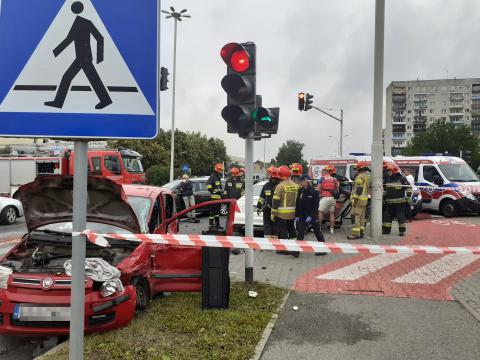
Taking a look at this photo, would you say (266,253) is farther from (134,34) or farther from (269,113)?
(134,34)

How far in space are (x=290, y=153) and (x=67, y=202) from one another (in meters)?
126

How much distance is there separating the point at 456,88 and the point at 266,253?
394 feet

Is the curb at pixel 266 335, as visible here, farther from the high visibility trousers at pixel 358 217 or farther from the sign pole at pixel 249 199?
the high visibility trousers at pixel 358 217

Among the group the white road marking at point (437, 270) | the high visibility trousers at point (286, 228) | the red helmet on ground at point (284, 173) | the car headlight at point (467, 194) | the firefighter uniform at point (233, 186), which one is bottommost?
the white road marking at point (437, 270)

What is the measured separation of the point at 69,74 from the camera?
2.25 meters

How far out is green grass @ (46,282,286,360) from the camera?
Result: 429cm

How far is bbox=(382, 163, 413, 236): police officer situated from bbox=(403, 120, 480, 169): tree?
54.3 meters

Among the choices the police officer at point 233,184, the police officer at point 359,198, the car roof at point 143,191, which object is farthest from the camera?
the police officer at point 233,184

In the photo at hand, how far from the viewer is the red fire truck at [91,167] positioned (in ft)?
68.9

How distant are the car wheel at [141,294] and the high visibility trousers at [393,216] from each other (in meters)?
8.36

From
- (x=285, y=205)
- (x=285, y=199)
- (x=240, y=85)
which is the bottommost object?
(x=285, y=205)

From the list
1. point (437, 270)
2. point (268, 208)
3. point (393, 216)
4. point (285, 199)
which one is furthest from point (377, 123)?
point (437, 270)

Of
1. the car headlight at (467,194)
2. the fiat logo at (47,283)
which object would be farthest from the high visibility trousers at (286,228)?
the car headlight at (467,194)

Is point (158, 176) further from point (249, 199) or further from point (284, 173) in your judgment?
point (249, 199)
